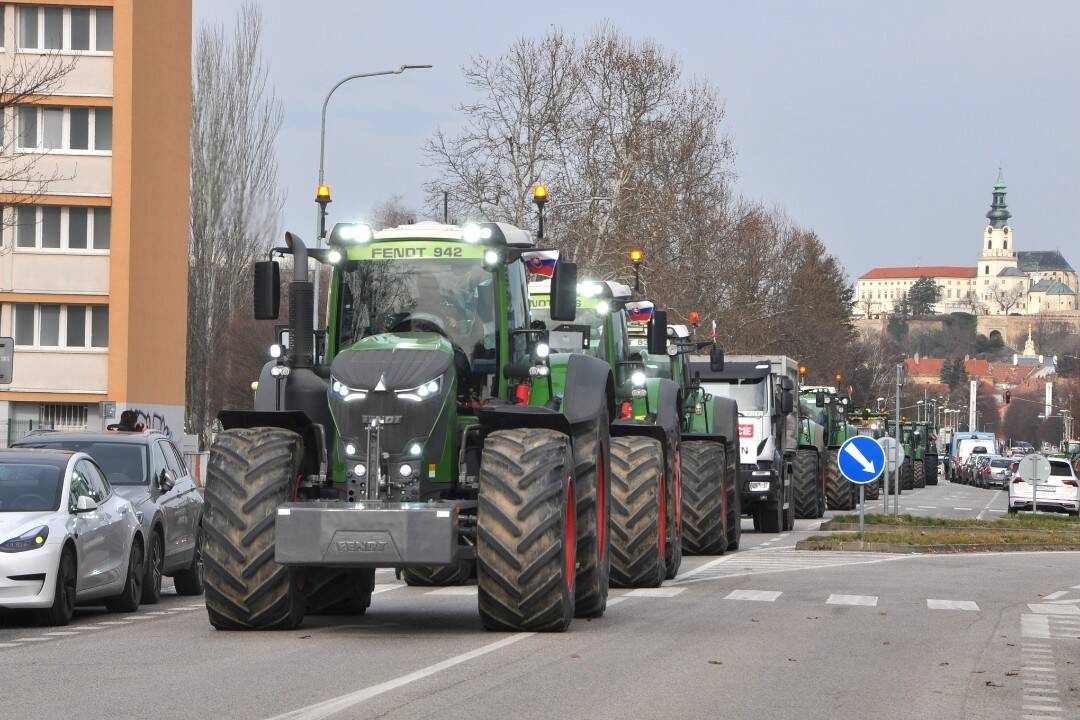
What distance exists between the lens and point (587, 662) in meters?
11.4

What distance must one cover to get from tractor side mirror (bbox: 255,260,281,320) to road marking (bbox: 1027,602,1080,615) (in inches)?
316

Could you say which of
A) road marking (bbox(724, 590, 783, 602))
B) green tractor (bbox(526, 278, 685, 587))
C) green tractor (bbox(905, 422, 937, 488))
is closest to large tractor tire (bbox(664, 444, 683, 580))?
green tractor (bbox(526, 278, 685, 587))

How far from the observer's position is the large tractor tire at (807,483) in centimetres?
3797

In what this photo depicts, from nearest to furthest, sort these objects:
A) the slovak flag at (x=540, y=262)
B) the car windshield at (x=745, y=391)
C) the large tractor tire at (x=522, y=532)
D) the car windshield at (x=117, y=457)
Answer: the large tractor tire at (x=522, y=532) < the slovak flag at (x=540, y=262) < the car windshield at (x=117, y=457) < the car windshield at (x=745, y=391)

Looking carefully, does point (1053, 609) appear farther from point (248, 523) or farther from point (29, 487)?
point (29, 487)

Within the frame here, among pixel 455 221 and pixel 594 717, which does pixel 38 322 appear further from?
pixel 594 717

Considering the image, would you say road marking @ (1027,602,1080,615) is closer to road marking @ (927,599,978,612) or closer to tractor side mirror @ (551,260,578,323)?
road marking @ (927,599,978,612)

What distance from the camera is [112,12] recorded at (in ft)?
179

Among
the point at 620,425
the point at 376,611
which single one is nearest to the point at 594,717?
the point at 376,611

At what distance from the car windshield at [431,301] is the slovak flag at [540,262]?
113cm

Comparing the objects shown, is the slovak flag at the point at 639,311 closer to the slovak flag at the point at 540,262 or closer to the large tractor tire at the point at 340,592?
the slovak flag at the point at 540,262

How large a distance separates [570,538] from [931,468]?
80.6 m

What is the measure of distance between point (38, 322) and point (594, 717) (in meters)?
48.2

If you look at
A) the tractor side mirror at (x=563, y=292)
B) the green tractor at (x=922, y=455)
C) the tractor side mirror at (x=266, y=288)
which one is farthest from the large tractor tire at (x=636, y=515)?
the green tractor at (x=922, y=455)
